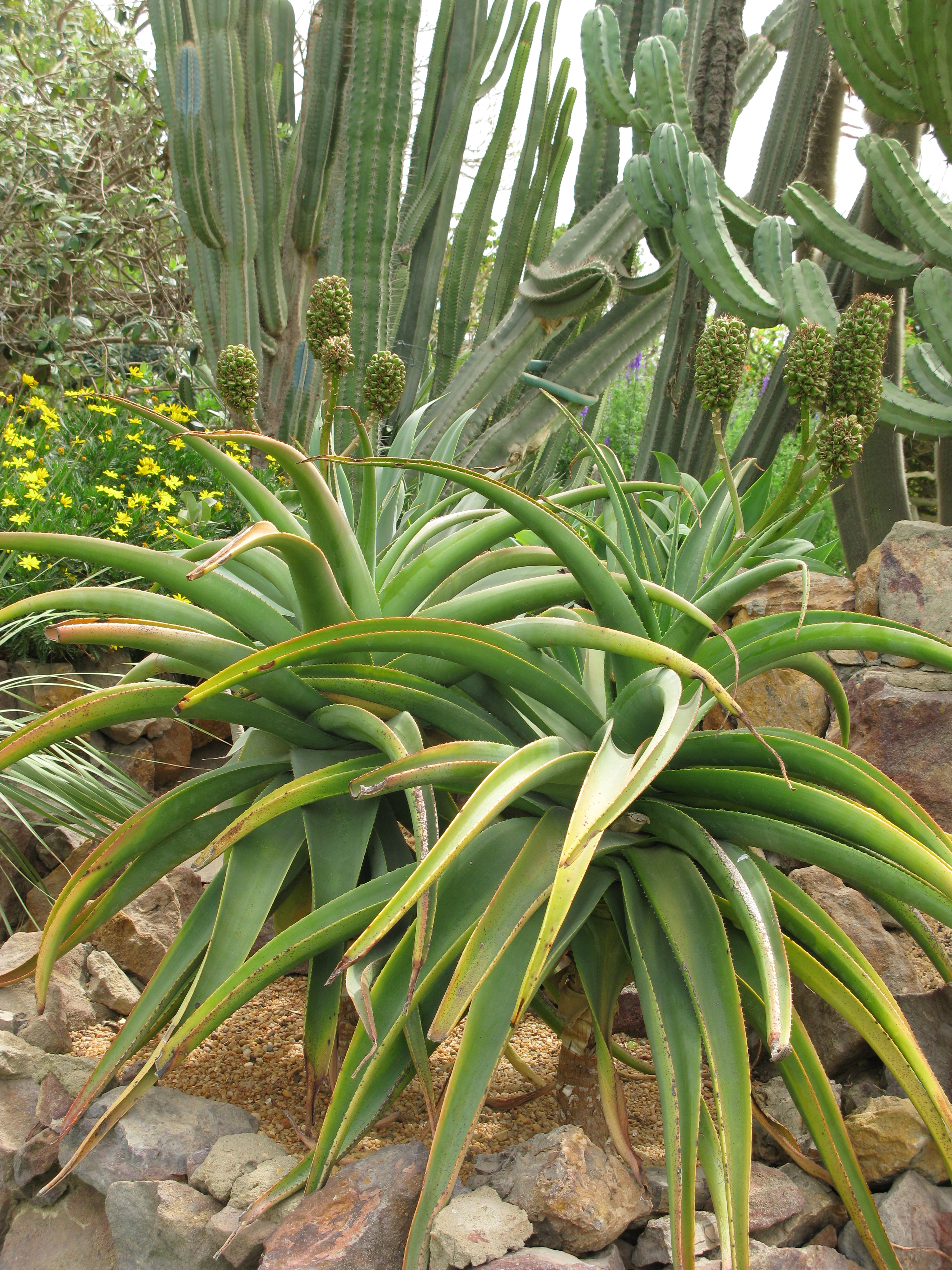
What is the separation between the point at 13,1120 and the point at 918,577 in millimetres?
2410

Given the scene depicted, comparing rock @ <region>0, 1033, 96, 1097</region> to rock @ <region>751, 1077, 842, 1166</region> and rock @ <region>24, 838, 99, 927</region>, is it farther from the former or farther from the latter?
rock @ <region>751, 1077, 842, 1166</region>

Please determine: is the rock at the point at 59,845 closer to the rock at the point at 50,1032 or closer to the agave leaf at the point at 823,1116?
the rock at the point at 50,1032

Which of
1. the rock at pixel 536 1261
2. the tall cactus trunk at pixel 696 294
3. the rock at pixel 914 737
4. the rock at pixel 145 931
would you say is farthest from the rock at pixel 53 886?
the tall cactus trunk at pixel 696 294

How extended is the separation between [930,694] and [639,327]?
2.26 meters

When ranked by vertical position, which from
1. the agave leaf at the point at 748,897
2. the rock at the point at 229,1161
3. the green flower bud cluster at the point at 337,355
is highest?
the green flower bud cluster at the point at 337,355

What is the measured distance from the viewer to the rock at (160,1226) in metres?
1.34

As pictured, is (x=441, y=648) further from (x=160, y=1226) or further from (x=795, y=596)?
(x=795, y=596)

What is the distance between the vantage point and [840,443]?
1458 mm

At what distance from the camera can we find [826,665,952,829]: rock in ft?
7.61

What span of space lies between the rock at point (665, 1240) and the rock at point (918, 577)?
1668mm

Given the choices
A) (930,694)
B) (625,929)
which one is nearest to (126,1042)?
(625,929)

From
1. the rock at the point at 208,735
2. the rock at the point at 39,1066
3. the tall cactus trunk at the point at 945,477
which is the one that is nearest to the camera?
the rock at the point at 39,1066

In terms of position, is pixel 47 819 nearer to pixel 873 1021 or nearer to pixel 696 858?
pixel 696 858

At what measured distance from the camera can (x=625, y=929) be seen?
1.44m
